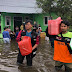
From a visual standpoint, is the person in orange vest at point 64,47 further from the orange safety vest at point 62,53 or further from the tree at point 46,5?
the tree at point 46,5

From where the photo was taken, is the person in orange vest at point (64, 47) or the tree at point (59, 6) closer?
the person in orange vest at point (64, 47)

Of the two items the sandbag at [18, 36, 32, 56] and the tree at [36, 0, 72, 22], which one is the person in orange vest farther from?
the tree at [36, 0, 72, 22]

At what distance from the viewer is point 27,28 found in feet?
17.1

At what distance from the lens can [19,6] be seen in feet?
67.7

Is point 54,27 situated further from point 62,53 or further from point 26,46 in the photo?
point 26,46

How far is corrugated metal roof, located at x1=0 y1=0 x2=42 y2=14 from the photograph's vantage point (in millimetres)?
19670

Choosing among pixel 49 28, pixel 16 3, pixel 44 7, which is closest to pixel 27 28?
pixel 49 28

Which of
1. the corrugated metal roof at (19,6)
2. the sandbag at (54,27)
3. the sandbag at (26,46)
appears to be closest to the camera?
the sandbag at (54,27)

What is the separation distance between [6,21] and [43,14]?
5141 mm

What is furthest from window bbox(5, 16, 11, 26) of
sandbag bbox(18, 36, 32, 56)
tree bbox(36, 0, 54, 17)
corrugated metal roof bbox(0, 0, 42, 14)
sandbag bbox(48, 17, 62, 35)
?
sandbag bbox(48, 17, 62, 35)

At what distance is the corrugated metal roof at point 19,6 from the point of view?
64.5 feet

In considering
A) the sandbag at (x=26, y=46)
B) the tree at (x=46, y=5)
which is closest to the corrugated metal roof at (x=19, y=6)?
the tree at (x=46, y=5)

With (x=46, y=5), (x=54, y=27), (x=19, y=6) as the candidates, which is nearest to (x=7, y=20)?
(x=19, y=6)

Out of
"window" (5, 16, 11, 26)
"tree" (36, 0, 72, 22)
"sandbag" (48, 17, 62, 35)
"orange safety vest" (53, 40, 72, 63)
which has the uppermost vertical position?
"tree" (36, 0, 72, 22)
